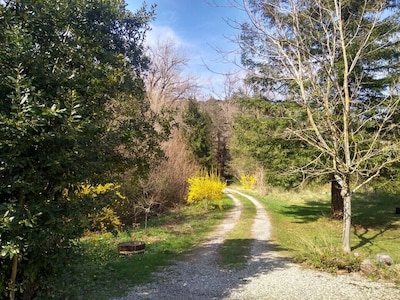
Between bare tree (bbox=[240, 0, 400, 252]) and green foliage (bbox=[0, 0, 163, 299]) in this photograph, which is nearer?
green foliage (bbox=[0, 0, 163, 299])

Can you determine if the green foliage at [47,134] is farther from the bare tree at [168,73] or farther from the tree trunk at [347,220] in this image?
the bare tree at [168,73]

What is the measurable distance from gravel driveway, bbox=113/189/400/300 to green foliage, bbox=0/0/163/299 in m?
2.51

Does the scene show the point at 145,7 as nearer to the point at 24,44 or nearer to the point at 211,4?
the point at 211,4

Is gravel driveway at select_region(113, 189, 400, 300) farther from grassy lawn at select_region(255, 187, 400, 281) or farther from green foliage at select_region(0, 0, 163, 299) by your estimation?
green foliage at select_region(0, 0, 163, 299)

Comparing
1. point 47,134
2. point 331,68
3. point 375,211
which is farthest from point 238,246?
point 375,211

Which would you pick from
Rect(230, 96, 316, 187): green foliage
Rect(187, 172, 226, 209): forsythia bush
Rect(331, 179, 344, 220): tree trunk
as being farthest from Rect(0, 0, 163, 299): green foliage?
Rect(187, 172, 226, 209): forsythia bush

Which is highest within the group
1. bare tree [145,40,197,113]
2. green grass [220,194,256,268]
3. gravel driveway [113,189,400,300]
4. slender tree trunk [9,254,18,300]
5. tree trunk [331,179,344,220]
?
bare tree [145,40,197,113]

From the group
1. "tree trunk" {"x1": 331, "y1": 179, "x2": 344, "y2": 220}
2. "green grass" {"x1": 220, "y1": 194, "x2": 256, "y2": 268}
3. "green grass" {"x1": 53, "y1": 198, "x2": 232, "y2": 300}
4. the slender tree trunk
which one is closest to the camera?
the slender tree trunk

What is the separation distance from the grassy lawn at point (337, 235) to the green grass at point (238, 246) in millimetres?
1031

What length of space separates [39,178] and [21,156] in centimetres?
28

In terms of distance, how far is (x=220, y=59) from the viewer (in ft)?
32.0

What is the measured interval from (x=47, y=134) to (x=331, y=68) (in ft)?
25.3

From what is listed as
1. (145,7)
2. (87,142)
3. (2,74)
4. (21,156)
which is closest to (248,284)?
(87,142)

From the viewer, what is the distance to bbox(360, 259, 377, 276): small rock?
6.83m
